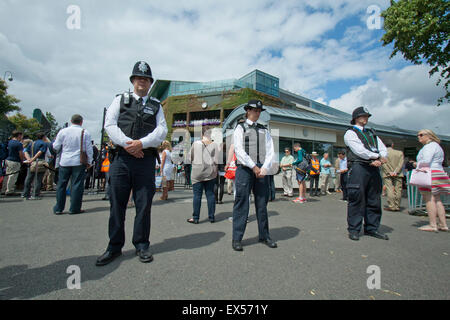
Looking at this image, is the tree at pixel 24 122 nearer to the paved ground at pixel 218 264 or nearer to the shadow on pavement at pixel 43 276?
the paved ground at pixel 218 264

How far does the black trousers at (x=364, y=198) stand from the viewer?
3.66 m

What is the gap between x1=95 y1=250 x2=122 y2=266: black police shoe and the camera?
2.42 m

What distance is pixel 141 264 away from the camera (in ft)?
8.07

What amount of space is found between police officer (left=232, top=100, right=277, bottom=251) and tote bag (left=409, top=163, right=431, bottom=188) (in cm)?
326

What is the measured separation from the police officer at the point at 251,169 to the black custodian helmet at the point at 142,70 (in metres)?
1.42

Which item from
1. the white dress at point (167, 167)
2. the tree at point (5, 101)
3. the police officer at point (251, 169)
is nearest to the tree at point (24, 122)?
the tree at point (5, 101)

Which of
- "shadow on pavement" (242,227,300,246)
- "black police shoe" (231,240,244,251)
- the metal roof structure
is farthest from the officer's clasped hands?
the metal roof structure

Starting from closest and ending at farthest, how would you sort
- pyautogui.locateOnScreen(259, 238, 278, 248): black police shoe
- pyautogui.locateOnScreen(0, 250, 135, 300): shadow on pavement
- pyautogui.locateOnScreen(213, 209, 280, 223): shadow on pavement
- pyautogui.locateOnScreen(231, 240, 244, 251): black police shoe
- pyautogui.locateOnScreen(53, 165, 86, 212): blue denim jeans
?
1. pyautogui.locateOnScreen(0, 250, 135, 300): shadow on pavement
2. pyautogui.locateOnScreen(231, 240, 244, 251): black police shoe
3. pyautogui.locateOnScreen(259, 238, 278, 248): black police shoe
4. pyautogui.locateOnScreen(53, 165, 86, 212): blue denim jeans
5. pyautogui.locateOnScreen(213, 209, 280, 223): shadow on pavement

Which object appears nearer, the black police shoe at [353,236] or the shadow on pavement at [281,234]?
the shadow on pavement at [281,234]

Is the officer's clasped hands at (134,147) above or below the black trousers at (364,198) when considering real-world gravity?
above

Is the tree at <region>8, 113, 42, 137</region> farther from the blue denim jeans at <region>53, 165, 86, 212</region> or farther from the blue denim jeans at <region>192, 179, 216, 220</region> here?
the blue denim jeans at <region>192, 179, 216, 220</region>

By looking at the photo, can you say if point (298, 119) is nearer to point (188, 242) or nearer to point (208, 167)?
point (208, 167)
